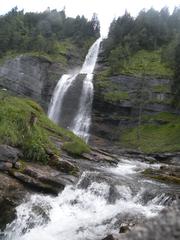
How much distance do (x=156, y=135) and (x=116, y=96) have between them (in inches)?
593

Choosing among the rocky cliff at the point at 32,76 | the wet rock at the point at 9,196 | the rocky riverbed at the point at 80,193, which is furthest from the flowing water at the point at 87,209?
the rocky cliff at the point at 32,76

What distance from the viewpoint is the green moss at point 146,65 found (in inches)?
3108

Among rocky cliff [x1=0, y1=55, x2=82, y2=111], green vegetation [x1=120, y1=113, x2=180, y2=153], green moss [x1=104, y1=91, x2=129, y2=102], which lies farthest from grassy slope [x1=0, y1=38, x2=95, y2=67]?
green vegetation [x1=120, y1=113, x2=180, y2=153]

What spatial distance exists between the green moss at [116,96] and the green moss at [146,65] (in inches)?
219

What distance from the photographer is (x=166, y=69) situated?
8150cm

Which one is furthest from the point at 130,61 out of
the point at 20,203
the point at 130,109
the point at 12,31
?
the point at 20,203

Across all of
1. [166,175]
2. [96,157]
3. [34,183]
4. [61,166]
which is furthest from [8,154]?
[96,157]

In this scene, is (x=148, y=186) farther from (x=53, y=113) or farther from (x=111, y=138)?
(x=53, y=113)

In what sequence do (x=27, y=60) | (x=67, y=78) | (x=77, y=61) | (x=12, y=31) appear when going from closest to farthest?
(x=67, y=78)
(x=27, y=60)
(x=77, y=61)
(x=12, y=31)

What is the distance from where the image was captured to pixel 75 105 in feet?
230

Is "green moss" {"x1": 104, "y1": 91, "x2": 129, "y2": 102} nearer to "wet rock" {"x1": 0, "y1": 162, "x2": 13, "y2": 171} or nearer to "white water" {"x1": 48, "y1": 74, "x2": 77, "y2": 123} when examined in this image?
"white water" {"x1": 48, "y1": 74, "x2": 77, "y2": 123}

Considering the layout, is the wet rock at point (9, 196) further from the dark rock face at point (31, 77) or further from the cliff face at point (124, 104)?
the dark rock face at point (31, 77)

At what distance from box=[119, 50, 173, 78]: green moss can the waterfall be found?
9.49 metres

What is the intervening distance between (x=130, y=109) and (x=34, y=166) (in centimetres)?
5004
